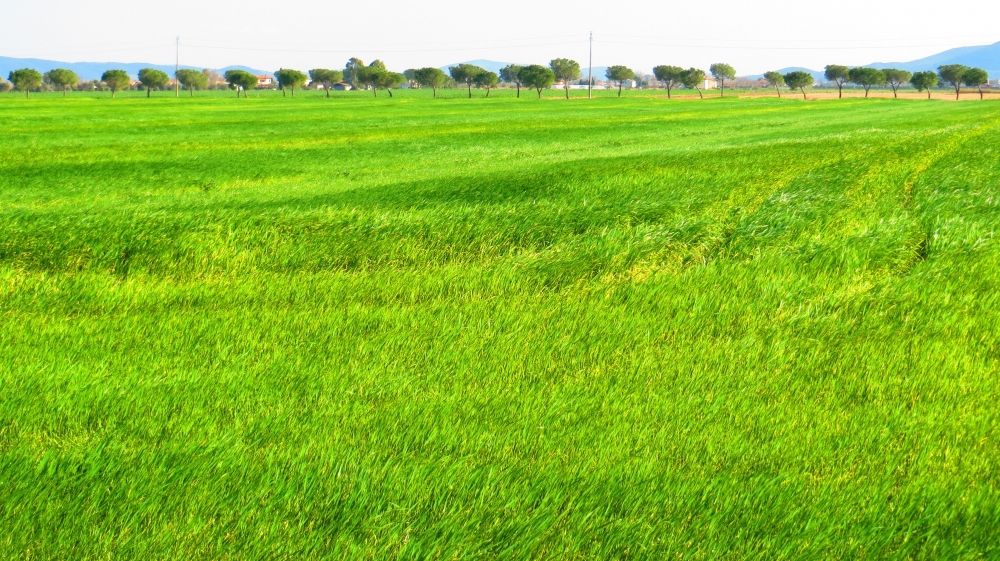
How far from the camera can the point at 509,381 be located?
5207 millimetres

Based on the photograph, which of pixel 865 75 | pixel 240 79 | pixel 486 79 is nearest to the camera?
pixel 240 79

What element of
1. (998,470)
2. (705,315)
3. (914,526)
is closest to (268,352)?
(705,315)

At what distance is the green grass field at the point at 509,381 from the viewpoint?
11.3ft

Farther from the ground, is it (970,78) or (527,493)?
(970,78)

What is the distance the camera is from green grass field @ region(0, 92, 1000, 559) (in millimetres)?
3447

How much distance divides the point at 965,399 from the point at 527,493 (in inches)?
118

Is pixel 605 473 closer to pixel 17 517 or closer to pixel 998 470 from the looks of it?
pixel 998 470

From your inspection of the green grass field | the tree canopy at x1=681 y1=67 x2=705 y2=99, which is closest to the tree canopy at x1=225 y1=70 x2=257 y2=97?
the tree canopy at x1=681 y1=67 x2=705 y2=99

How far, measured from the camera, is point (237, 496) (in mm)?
3604

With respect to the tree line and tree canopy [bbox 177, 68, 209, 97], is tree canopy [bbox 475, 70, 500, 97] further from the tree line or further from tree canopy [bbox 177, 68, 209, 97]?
tree canopy [bbox 177, 68, 209, 97]

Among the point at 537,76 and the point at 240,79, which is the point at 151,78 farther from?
the point at 537,76

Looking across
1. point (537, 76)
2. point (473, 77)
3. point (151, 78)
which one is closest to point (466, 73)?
point (473, 77)

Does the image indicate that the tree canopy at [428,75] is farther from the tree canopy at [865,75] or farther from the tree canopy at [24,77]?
the tree canopy at [865,75]

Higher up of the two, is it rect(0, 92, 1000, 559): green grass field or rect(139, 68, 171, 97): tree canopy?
rect(139, 68, 171, 97): tree canopy
